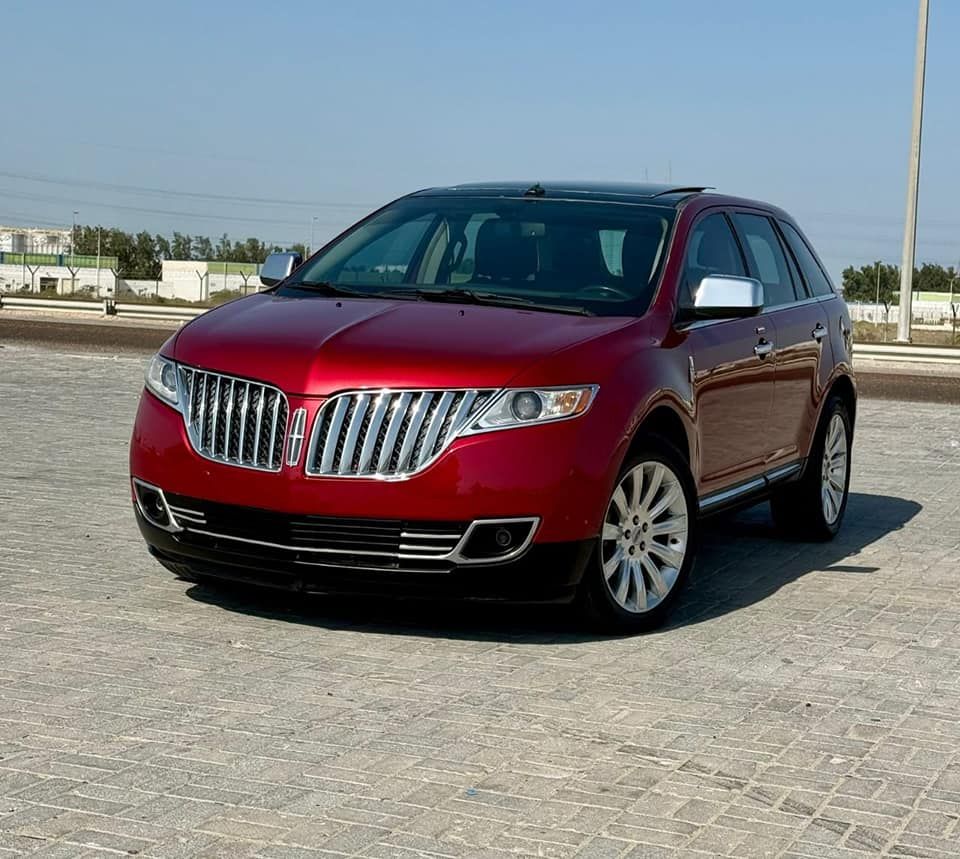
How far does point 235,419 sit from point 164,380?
546mm

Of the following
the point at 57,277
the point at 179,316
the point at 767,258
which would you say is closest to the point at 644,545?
the point at 767,258

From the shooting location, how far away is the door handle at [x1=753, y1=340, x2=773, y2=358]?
808 cm

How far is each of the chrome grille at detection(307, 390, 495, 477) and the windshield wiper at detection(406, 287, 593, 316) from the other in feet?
3.14

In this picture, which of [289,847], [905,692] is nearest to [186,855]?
[289,847]

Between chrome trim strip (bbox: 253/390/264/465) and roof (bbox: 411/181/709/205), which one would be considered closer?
chrome trim strip (bbox: 253/390/264/465)

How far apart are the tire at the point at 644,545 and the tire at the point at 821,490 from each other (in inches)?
87.1

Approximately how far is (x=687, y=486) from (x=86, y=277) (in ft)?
397

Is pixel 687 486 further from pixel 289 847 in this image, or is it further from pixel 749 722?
pixel 289 847

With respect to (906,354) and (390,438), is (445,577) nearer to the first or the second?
(390,438)

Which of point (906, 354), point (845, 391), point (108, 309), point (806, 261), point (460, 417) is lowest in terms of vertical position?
point (906, 354)

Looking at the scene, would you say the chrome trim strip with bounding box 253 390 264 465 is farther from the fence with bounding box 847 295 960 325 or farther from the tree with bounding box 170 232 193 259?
the tree with bounding box 170 232 193 259

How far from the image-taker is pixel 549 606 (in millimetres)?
6973

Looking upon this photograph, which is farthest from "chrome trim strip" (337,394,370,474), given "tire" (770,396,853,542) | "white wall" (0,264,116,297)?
"white wall" (0,264,116,297)

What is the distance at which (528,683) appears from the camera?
5.72 meters
